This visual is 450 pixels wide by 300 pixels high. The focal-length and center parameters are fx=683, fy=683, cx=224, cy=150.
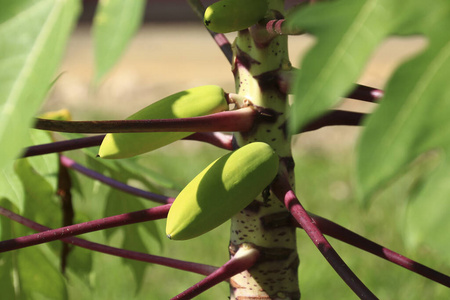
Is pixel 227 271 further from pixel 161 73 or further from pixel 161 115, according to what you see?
pixel 161 73

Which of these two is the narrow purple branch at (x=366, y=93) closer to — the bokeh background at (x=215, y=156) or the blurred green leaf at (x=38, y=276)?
the bokeh background at (x=215, y=156)

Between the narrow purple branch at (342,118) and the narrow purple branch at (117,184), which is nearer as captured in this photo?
the narrow purple branch at (342,118)

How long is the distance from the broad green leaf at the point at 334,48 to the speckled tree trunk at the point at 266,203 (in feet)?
1.02

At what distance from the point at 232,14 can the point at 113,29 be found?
0.22 metres

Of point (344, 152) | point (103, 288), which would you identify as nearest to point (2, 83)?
point (103, 288)

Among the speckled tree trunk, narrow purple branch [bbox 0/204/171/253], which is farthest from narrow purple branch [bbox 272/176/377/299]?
narrow purple branch [bbox 0/204/171/253]

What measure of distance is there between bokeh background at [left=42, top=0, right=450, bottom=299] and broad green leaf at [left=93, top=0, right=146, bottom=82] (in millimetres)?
78

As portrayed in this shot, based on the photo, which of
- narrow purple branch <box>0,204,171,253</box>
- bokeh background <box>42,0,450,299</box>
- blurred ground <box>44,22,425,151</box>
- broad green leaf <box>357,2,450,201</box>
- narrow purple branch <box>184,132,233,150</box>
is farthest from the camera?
blurred ground <box>44,22,425,151</box>

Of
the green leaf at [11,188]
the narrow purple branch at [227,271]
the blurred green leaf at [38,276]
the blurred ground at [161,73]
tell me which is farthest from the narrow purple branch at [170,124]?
the blurred ground at [161,73]

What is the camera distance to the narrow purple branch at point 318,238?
0.58 m

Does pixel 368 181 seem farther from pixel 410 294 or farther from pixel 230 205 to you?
pixel 410 294

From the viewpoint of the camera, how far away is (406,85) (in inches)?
13.9

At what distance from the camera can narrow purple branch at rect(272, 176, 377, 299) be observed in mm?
575

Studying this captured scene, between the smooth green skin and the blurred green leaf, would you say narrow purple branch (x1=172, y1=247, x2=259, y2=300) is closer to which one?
the smooth green skin
